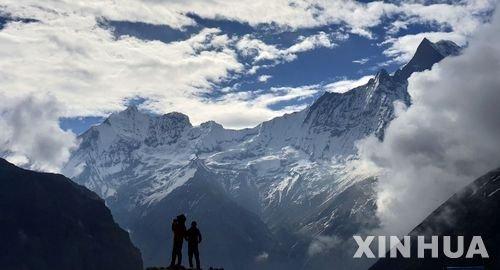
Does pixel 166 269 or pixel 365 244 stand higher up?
pixel 365 244

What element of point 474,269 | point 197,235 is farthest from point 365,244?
point 474,269

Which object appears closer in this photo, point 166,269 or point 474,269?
point 474,269

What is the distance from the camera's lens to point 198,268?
228 feet

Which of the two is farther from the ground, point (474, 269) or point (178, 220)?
point (178, 220)

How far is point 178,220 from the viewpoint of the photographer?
70188 millimetres

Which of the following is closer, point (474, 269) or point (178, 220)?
point (474, 269)

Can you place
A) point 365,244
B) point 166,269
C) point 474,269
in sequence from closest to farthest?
point 474,269 < point 166,269 < point 365,244

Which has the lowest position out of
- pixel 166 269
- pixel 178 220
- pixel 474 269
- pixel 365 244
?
pixel 474 269

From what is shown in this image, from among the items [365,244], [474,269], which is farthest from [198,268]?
[365,244]

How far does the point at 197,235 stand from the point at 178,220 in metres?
2.44

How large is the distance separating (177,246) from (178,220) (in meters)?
2.84

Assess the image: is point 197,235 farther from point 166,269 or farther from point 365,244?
point 365,244

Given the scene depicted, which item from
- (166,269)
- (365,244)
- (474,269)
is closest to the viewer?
Answer: (474,269)

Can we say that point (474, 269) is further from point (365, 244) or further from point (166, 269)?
point (365, 244)
